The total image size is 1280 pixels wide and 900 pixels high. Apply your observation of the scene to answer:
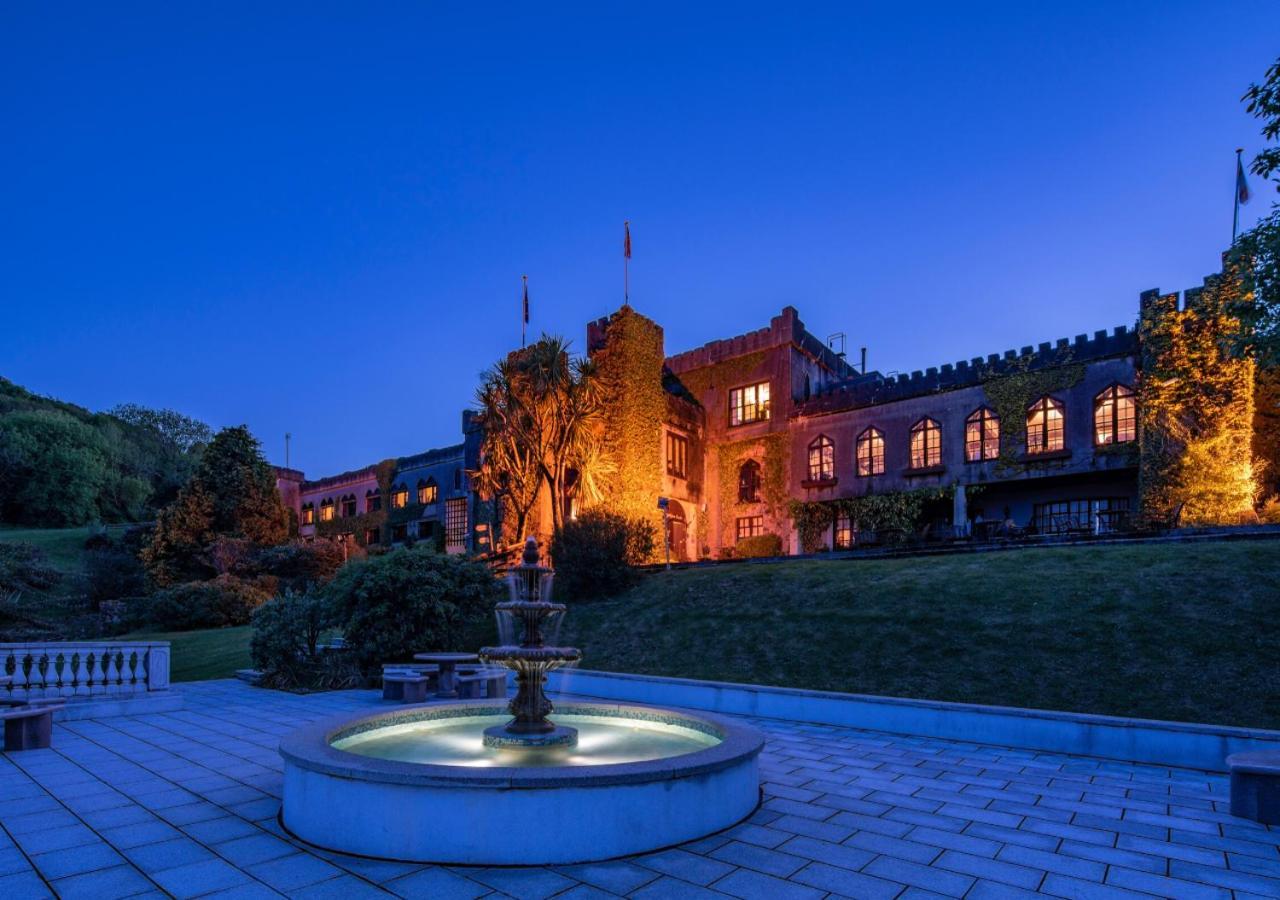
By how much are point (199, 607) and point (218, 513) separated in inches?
466

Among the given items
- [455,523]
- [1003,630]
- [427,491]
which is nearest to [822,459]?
[1003,630]

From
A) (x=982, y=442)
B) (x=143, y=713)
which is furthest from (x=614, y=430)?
(x=143, y=713)

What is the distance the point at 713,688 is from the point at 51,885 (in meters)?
9.04

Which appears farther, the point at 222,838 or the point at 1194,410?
the point at 1194,410

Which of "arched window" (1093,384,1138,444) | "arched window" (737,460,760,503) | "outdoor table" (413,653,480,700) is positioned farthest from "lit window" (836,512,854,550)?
"outdoor table" (413,653,480,700)

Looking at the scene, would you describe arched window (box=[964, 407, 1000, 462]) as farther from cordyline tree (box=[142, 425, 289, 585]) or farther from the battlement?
cordyline tree (box=[142, 425, 289, 585])

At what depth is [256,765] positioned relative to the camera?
24.3 feet

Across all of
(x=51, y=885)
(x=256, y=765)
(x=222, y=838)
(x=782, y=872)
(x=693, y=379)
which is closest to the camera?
(x=51, y=885)

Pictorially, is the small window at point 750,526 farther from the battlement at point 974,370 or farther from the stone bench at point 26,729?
the stone bench at point 26,729

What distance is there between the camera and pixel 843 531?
3020 centimetres

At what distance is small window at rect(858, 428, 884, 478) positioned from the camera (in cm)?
2952

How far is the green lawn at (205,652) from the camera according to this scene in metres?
17.6

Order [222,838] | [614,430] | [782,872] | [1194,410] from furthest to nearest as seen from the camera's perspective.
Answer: [614,430] → [1194,410] → [222,838] → [782,872]

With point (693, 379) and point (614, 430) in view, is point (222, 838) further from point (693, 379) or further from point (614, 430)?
point (693, 379)
